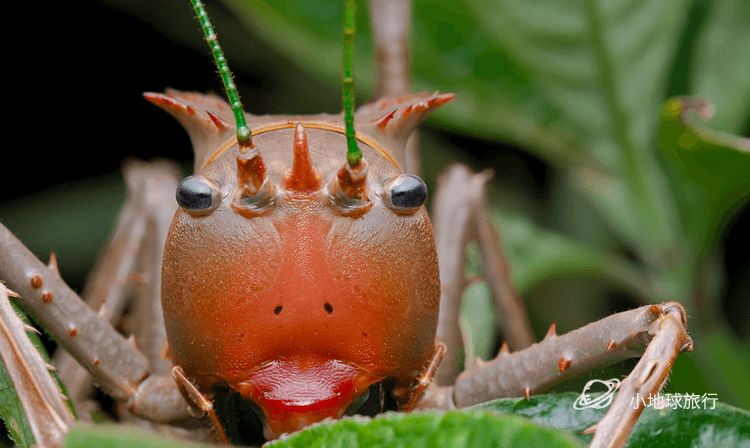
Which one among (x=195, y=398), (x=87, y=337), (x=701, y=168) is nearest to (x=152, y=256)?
(x=87, y=337)

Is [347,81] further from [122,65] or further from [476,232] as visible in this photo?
[122,65]

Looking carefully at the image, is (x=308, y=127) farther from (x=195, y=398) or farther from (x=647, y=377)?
(x=647, y=377)

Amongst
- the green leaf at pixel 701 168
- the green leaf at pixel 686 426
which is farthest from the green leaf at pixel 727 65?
the green leaf at pixel 686 426

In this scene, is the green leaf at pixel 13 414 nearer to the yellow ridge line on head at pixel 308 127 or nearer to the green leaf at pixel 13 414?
the green leaf at pixel 13 414

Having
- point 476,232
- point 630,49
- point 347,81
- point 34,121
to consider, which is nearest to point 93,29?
point 34,121

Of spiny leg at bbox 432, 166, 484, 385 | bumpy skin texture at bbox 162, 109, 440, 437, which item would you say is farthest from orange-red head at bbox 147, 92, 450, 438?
spiny leg at bbox 432, 166, 484, 385
